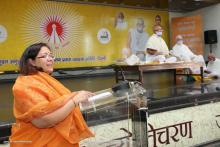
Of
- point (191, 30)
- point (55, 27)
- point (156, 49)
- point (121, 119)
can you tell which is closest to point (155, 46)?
point (156, 49)

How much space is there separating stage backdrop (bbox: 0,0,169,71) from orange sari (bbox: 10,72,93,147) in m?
3.20

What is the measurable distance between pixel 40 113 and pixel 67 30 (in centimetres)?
387

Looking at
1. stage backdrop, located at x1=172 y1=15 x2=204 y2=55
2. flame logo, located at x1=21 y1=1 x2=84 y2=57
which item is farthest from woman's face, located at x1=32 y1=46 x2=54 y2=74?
stage backdrop, located at x1=172 y1=15 x2=204 y2=55

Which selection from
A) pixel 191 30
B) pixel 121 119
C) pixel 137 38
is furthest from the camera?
pixel 191 30

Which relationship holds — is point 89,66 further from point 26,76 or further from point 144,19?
point 26,76

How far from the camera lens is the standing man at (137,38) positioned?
18.1 feet

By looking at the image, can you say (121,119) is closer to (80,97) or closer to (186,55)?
(80,97)

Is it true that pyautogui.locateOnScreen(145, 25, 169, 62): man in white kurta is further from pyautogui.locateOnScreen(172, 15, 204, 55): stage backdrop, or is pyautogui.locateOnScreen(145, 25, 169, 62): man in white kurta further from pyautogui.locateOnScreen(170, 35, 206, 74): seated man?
pyautogui.locateOnScreen(172, 15, 204, 55): stage backdrop

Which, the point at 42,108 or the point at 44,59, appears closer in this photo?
the point at 42,108

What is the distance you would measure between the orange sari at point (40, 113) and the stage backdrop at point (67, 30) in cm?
320

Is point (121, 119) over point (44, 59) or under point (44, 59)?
under

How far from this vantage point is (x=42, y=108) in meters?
1.04

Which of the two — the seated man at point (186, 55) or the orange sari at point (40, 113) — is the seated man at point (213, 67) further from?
the orange sari at point (40, 113)

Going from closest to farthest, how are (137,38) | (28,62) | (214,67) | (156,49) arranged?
(28,62) → (156,49) → (214,67) → (137,38)
